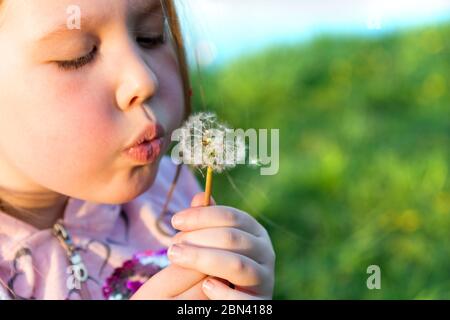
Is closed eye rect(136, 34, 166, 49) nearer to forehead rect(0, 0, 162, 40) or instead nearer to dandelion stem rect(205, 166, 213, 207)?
forehead rect(0, 0, 162, 40)

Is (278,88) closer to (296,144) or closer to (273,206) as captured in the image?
(296,144)

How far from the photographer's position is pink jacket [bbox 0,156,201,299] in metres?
1.07

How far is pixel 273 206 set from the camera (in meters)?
1.83

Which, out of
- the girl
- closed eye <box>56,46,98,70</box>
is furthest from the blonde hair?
closed eye <box>56,46,98,70</box>

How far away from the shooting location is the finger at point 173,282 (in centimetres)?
93

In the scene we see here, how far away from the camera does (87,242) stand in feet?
3.82

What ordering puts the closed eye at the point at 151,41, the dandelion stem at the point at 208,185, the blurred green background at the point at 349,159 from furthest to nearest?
the blurred green background at the point at 349,159
the closed eye at the point at 151,41
the dandelion stem at the point at 208,185

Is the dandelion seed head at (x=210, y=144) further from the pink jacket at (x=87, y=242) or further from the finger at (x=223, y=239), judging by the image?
the pink jacket at (x=87, y=242)

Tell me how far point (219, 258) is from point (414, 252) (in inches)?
33.7

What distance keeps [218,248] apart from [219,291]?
48 mm

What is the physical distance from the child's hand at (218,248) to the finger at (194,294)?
0.01 meters

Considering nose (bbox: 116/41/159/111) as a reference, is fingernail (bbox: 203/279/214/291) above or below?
below

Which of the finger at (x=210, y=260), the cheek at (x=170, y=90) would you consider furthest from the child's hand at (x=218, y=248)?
the cheek at (x=170, y=90)

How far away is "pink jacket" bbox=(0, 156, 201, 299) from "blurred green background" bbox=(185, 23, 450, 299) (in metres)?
0.23
